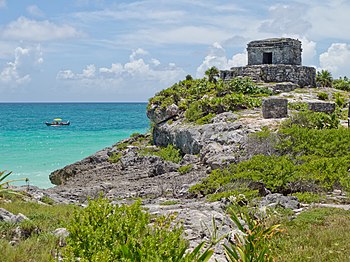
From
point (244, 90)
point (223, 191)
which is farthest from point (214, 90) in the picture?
point (223, 191)

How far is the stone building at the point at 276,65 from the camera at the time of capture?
29.9 m

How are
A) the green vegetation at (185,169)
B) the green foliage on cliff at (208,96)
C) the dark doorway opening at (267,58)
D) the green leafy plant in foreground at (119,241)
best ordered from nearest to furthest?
the green leafy plant in foreground at (119,241), the green vegetation at (185,169), the green foliage on cliff at (208,96), the dark doorway opening at (267,58)

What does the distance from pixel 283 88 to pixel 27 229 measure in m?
23.4

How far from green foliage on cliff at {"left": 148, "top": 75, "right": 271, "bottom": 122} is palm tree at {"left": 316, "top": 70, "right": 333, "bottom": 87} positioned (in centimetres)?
882

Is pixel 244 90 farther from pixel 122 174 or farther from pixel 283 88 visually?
pixel 122 174

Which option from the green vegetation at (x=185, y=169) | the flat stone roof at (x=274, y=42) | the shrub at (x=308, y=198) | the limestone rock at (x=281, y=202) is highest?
the flat stone roof at (x=274, y=42)

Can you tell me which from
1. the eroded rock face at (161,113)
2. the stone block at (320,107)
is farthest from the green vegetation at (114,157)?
the stone block at (320,107)

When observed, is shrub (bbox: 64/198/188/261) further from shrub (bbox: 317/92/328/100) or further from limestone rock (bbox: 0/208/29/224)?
shrub (bbox: 317/92/328/100)

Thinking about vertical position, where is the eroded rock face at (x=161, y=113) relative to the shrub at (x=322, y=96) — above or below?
below

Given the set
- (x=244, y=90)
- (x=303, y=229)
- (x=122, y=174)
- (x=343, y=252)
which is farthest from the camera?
(x=244, y=90)

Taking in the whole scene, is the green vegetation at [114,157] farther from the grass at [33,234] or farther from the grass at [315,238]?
the grass at [315,238]

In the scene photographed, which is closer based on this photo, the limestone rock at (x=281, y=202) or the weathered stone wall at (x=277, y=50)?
the limestone rock at (x=281, y=202)

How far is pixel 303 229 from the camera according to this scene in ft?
25.7

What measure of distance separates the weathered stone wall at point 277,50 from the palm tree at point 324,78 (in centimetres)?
306
